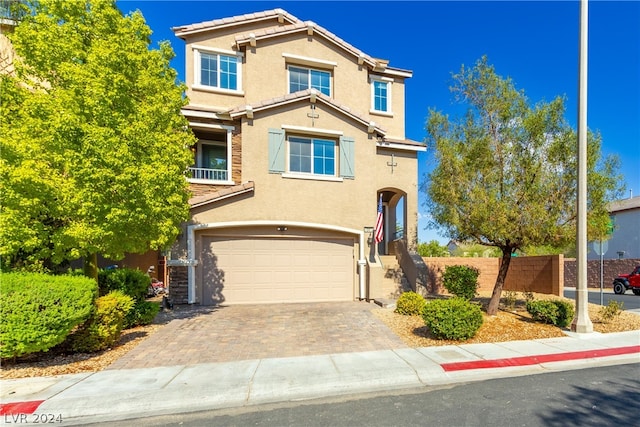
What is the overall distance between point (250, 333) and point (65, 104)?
6.54 metres

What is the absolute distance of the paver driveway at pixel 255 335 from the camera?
6.93 m

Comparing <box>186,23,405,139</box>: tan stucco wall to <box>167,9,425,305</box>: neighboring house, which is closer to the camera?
<box>167,9,425,305</box>: neighboring house

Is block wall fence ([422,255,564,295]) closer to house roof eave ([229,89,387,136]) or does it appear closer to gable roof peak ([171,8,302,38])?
house roof eave ([229,89,387,136])

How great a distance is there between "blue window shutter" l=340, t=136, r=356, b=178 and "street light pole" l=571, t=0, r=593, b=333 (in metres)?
7.24

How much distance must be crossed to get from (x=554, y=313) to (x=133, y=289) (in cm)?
1174

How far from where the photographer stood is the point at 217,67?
1477cm

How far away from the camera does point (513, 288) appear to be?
58.7ft

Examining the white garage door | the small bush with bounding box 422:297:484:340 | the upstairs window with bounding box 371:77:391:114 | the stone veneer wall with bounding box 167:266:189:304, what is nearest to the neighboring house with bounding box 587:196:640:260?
the upstairs window with bounding box 371:77:391:114

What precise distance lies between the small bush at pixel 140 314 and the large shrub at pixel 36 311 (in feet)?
9.37

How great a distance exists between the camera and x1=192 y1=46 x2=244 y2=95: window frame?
14383mm

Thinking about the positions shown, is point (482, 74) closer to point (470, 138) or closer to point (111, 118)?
point (470, 138)

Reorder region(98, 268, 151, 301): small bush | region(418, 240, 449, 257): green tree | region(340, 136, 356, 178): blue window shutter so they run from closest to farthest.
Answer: region(98, 268, 151, 301): small bush
region(340, 136, 356, 178): blue window shutter
region(418, 240, 449, 257): green tree

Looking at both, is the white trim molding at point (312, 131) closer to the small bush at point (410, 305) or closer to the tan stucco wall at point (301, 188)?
the tan stucco wall at point (301, 188)

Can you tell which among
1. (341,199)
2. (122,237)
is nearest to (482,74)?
(341,199)
